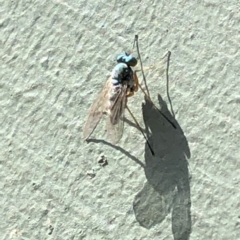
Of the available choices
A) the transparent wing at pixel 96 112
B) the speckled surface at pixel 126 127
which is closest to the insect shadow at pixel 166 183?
the speckled surface at pixel 126 127

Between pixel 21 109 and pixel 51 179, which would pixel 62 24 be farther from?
pixel 51 179

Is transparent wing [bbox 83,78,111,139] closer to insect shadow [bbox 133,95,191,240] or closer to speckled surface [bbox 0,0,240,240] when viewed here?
speckled surface [bbox 0,0,240,240]

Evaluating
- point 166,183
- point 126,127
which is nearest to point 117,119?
point 126,127

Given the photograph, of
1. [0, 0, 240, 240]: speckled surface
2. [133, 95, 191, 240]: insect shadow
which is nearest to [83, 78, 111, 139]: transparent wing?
[0, 0, 240, 240]: speckled surface

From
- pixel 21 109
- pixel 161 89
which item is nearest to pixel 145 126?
pixel 161 89

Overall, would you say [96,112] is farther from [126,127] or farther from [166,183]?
[166,183]

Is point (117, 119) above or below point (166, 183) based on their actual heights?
above
